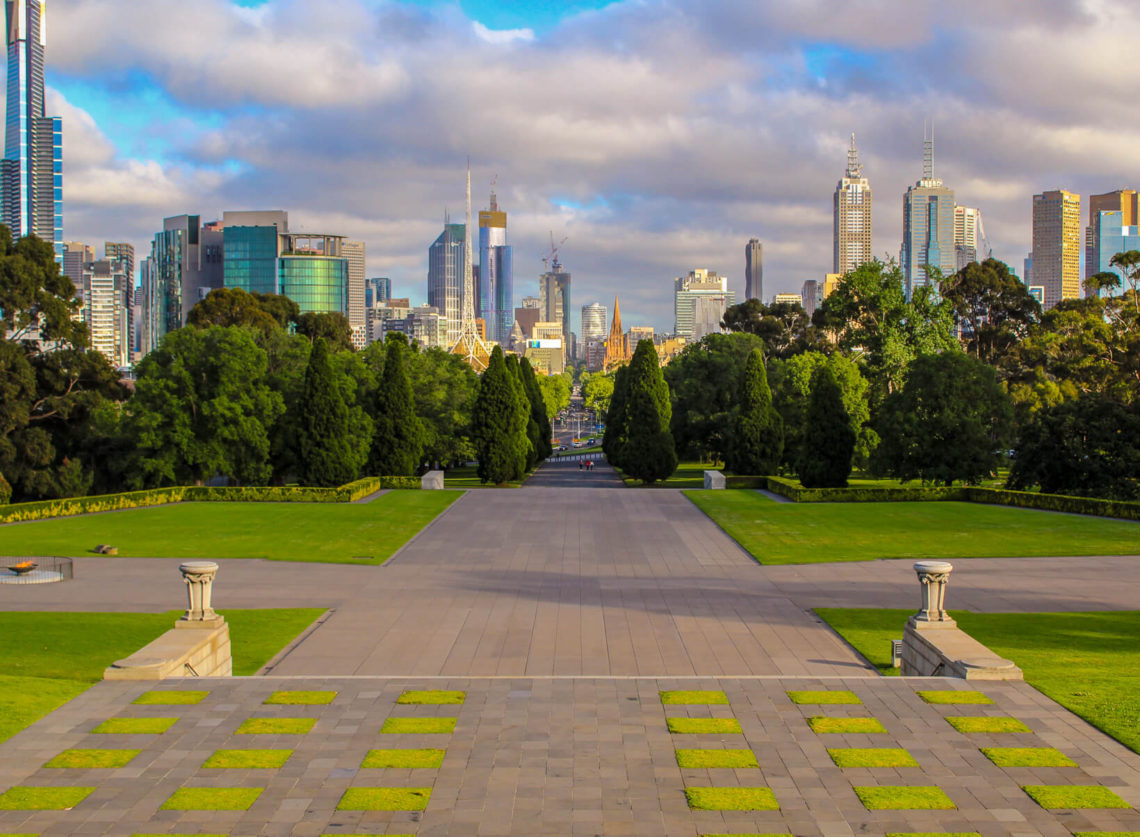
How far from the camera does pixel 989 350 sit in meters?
77.4

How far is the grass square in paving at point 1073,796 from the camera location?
9391mm

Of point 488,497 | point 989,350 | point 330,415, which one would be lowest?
point 488,497

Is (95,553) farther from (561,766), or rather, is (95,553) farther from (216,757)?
(561,766)

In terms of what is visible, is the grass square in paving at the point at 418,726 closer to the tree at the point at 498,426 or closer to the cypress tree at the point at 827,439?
the cypress tree at the point at 827,439

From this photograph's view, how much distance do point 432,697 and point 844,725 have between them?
5.32m

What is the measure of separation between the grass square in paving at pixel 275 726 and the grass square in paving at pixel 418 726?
3.09 ft

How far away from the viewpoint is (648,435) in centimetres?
5366

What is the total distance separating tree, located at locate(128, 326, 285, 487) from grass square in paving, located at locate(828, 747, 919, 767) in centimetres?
3803

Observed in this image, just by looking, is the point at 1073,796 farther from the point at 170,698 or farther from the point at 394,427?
the point at 394,427

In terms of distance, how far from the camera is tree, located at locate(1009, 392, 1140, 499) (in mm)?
38938

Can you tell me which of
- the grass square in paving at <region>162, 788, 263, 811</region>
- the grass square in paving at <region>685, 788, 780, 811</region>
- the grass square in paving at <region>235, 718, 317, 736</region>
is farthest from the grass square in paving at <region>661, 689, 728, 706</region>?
the grass square in paving at <region>162, 788, 263, 811</region>

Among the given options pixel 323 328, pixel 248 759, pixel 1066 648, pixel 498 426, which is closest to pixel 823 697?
pixel 1066 648

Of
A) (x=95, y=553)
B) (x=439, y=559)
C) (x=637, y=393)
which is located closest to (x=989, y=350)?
(x=637, y=393)

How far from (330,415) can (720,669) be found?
3222cm
